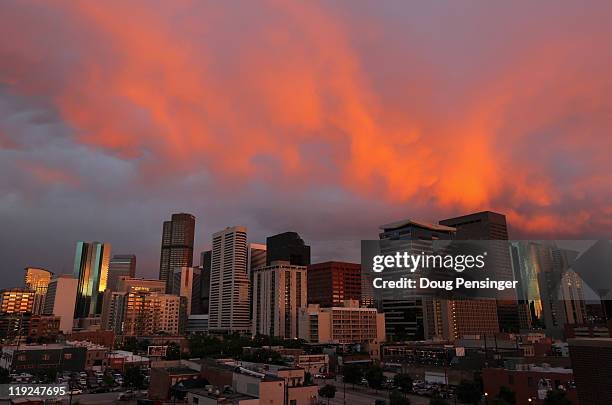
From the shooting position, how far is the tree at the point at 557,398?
151ft

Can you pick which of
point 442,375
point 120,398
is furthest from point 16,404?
point 442,375

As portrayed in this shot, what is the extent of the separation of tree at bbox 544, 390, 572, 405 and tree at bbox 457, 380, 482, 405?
37.5 feet

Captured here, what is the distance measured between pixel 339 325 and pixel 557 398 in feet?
412

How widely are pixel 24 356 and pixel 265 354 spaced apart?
50.6 metres

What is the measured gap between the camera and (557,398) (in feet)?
152

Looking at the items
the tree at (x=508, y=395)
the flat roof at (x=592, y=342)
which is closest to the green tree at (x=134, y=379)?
the tree at (x=508, y=395)

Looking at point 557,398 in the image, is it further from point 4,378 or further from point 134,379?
point 4,378

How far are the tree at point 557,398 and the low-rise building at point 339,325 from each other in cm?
11720

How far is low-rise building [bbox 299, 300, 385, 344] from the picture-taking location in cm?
16575

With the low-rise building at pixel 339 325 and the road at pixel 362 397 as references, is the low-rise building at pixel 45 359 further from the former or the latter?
the low-rise building at pixel 339 325

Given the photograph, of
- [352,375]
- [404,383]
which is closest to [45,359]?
[352,375]

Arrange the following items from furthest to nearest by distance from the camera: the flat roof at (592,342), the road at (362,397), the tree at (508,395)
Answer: the road at (362,397) < the tree at (508,395) < the flat roof at (592,342)

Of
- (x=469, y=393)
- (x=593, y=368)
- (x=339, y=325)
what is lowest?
(x=469, y=393)

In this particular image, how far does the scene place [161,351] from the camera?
130 metres
